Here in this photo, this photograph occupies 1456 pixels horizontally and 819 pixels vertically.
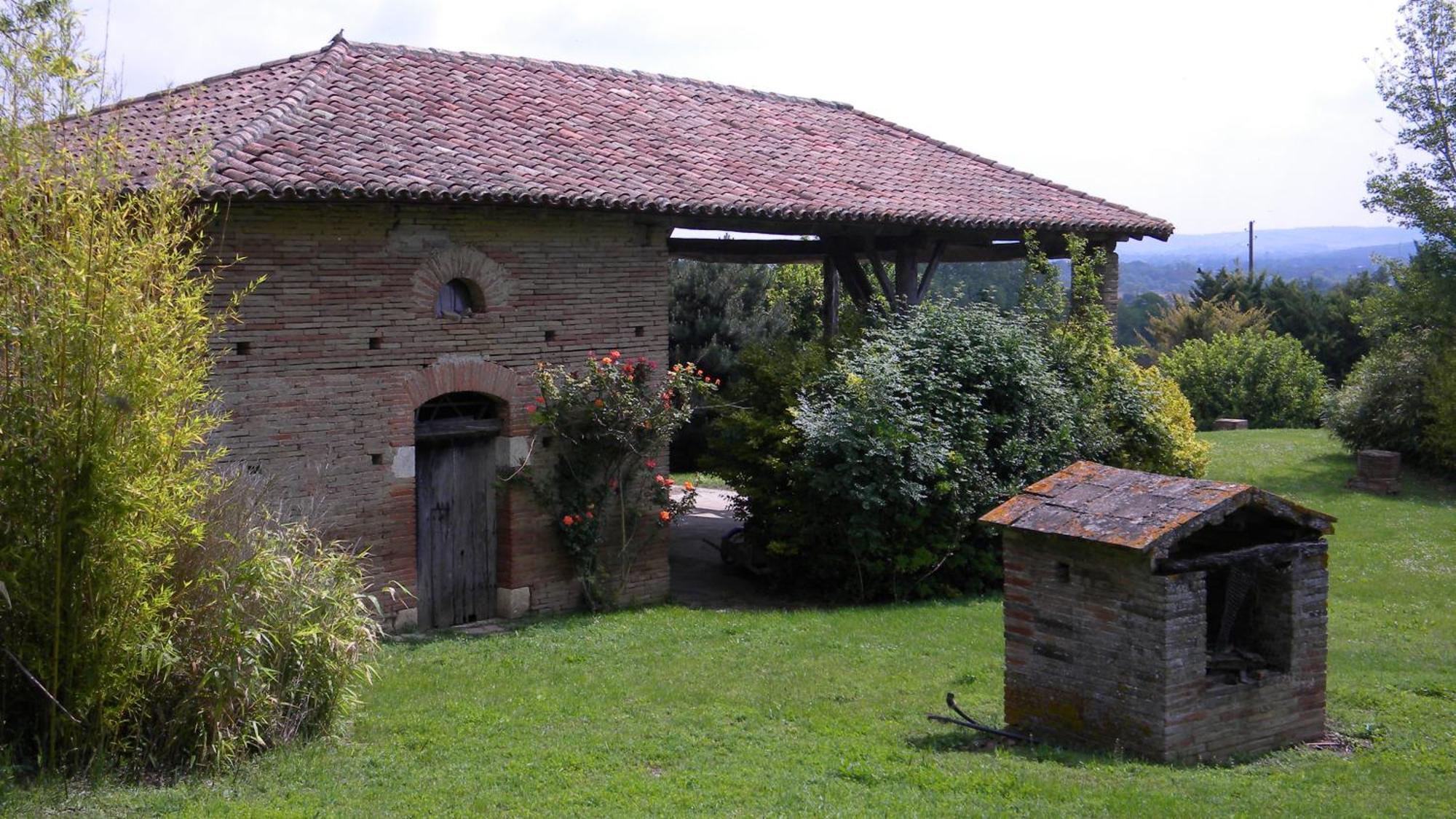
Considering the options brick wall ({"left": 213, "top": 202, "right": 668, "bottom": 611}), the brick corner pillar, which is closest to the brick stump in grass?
the brick corner pillar

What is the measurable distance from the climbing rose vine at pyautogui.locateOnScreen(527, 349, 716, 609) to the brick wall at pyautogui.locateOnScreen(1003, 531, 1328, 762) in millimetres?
4968

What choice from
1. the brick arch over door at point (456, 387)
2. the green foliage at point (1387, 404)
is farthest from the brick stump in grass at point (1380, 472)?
the brick arch over door at point (456, 387)

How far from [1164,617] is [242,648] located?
520 cm

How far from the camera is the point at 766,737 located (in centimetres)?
793

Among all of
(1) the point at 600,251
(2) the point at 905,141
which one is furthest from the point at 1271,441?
(1) the point at 600,251

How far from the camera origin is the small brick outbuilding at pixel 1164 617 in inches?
286

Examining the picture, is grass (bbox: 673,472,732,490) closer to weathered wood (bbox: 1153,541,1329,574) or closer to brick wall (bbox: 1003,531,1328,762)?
brick wall (bbox: 1003,531,1328,762)

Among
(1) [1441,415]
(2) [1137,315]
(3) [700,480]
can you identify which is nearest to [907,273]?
(3) [700,480]

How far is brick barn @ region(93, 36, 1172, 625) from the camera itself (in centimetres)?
1025

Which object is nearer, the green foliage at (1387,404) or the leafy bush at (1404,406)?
the leafy bush at (1404,406)

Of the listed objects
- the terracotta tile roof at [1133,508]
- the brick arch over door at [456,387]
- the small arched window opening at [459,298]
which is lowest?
the terracotta tile roof at [1133,508]

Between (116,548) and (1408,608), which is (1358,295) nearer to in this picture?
(1408,608)

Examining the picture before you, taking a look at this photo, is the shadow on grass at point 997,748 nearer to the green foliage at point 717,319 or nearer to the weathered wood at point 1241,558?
the weathered wood at point 1241,558

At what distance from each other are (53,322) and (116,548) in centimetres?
120
